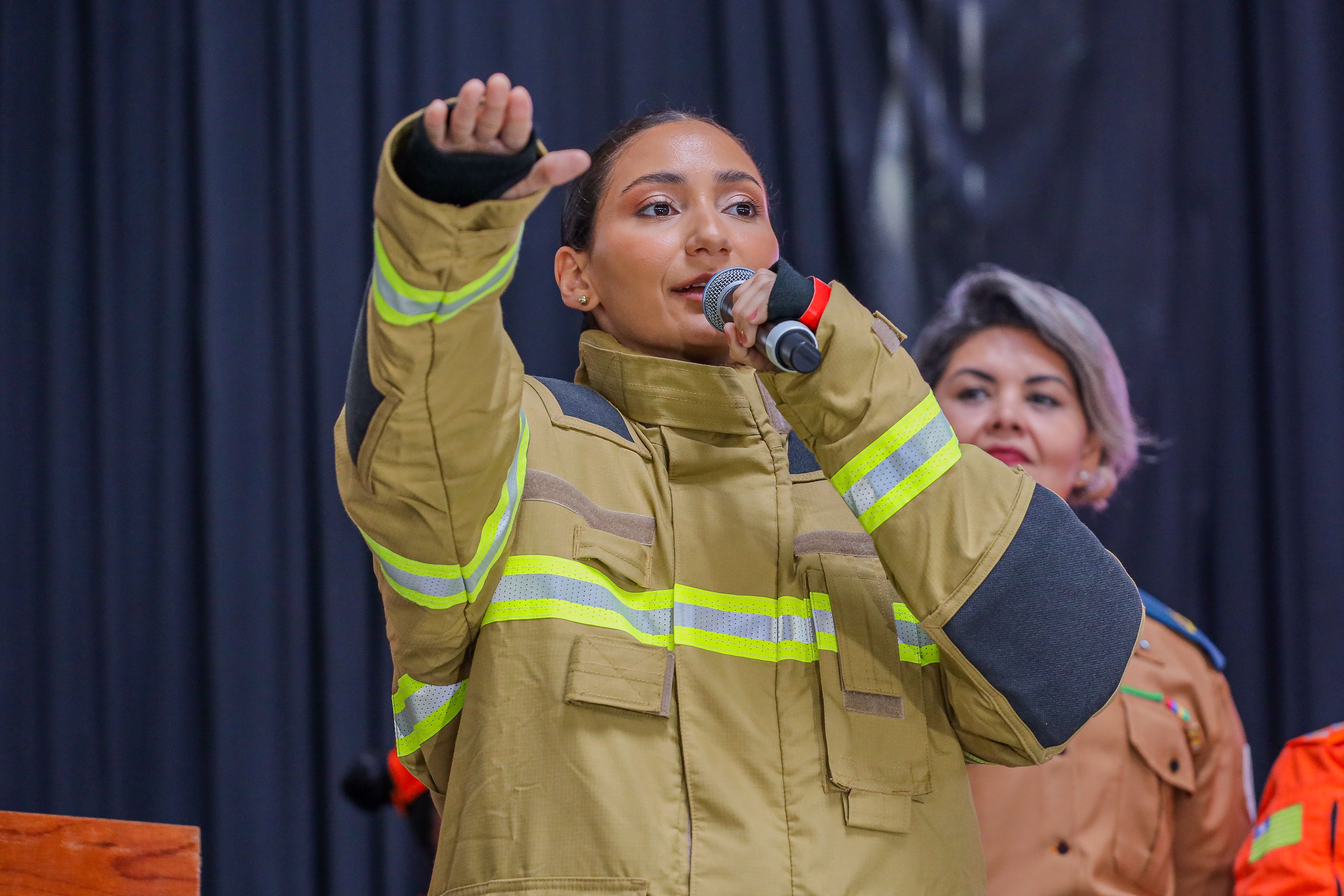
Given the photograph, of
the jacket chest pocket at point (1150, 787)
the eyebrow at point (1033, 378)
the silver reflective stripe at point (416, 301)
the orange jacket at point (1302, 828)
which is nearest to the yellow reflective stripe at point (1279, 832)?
the orange jacket at point (1302, 828)

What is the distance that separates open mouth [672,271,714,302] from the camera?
139 centimetres

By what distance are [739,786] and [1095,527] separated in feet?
5.68

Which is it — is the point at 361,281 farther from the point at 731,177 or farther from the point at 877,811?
the point at 877,811

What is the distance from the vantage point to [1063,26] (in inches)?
109

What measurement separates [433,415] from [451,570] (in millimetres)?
133

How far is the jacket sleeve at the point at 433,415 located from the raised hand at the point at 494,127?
0.03 meters

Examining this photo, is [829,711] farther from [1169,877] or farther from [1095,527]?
[1095,527]

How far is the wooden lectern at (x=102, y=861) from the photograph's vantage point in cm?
108

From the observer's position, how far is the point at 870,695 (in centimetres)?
119

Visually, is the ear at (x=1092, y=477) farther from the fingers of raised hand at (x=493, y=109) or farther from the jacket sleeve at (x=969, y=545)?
the fingers of raised hand at (x=493, y=109)

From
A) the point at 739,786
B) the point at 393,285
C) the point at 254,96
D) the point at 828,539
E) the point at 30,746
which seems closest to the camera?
the point at 393,285

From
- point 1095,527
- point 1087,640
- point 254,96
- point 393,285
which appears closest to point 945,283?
point 1095,527

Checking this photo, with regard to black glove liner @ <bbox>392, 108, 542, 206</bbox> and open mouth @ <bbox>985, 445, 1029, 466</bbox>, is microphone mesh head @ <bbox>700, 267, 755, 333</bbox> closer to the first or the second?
black glove liner @ <bbox>392, 108, 542, 206</bbox>

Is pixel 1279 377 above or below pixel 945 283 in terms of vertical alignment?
below
